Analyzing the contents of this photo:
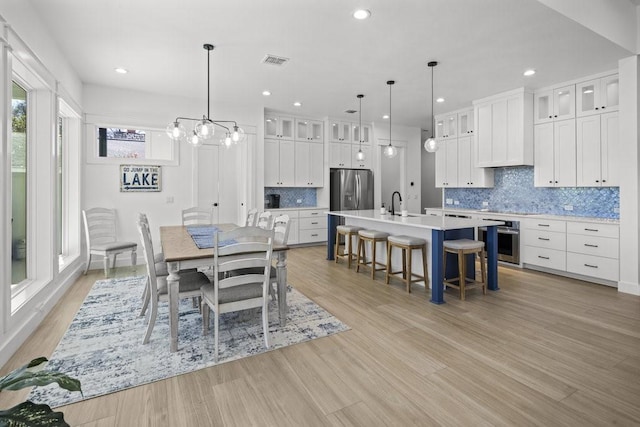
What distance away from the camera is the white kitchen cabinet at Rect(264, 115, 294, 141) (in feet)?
22.3

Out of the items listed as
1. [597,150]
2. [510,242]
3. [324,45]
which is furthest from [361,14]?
[510,242]

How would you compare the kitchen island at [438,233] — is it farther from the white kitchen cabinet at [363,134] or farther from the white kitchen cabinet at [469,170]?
the white kitchen cabinet at [363,134]

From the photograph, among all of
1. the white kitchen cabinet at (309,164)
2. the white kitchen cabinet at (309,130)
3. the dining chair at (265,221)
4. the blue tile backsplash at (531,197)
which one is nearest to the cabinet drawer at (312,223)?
the white kitchen cabinet at (309,164)

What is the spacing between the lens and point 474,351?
99.4 inches

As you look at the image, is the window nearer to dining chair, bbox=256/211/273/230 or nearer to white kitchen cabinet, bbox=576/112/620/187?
dining chair, bbox=256/211/273/230

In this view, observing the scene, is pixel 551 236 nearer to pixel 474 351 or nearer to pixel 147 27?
pixel 474 351

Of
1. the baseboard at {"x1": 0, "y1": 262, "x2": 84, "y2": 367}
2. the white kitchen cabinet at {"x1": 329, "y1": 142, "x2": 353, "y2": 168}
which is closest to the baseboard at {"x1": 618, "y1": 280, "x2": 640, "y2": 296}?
the white kitchen cabinet at {"x1": 329, "y1": 142, "x2": 353, "y2": 168}

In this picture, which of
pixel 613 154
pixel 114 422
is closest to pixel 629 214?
pixel 613 154

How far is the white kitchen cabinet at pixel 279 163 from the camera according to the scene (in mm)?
6755

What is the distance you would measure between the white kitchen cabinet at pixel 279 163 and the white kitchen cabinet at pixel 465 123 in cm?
328

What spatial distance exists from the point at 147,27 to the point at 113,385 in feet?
10.3

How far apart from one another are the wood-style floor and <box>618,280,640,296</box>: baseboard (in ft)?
1.79

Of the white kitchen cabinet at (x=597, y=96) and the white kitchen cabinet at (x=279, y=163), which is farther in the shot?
the white kitchen cabinet at (x=279, y=163)

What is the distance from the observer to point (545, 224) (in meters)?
4.80
